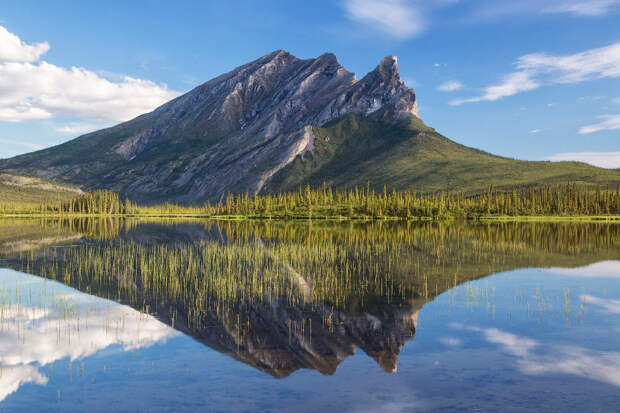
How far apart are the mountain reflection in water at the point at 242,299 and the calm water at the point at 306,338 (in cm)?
11

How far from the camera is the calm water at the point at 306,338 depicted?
1347 cm

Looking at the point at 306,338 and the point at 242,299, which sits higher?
the point at 242,299

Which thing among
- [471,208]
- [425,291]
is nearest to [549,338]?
[425,291]

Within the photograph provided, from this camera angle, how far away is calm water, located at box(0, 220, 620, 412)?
13.5 metres

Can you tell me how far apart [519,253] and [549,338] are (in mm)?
31859

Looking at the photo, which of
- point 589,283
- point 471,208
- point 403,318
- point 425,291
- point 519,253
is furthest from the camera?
point 471,208

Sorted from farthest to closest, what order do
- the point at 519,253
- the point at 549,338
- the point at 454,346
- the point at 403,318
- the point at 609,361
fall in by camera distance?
the point at 519,253
the point at 403,318
the point at 549,338
the point at 454,346
the point at 609,361

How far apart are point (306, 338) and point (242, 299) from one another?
7634 mm

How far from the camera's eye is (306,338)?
61.0 feet

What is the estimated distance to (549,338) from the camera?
1931cm

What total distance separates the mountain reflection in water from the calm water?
11 centimetres

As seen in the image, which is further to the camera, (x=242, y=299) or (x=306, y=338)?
(x=242, y=299)

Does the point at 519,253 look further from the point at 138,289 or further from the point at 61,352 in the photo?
the point at 61,352

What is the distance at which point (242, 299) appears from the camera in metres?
25.3
